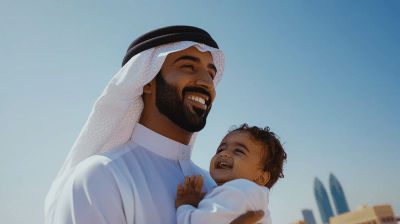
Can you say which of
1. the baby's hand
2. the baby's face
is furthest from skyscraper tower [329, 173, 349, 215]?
the baby's hand

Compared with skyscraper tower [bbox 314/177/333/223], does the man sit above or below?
above

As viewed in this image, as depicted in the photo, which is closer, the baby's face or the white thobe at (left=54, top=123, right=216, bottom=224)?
the white thobe at (left=54, top=123, right=216, bottom=224)

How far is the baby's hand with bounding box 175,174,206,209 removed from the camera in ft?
5.63

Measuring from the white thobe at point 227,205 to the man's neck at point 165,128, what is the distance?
721 mm

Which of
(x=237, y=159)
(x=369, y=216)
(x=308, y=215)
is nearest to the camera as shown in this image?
(x=237, y=159)

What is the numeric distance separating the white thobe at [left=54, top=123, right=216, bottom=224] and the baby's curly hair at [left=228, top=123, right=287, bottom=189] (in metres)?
0.54

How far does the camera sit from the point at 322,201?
442ft

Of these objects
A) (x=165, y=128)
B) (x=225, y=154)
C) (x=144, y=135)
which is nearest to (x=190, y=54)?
(x=165, y=128)

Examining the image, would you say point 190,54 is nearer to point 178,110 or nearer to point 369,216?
point 178,110

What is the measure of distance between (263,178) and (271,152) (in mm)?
210

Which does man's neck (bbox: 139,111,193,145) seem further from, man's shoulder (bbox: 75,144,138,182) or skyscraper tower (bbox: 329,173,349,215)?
skyscraper tower (bbox: 329,173,349,215)

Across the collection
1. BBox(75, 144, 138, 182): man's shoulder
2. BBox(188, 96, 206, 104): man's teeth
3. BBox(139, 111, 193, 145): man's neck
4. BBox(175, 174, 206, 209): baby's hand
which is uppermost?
BBox(188, 96, 206, 104): man's teeth

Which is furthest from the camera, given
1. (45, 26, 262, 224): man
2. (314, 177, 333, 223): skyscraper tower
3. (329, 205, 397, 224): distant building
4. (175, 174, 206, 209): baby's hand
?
(314, 177, 333, 223): skyscraper tower

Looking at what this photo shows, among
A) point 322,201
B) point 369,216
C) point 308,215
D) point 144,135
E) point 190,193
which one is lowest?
point 308,215
